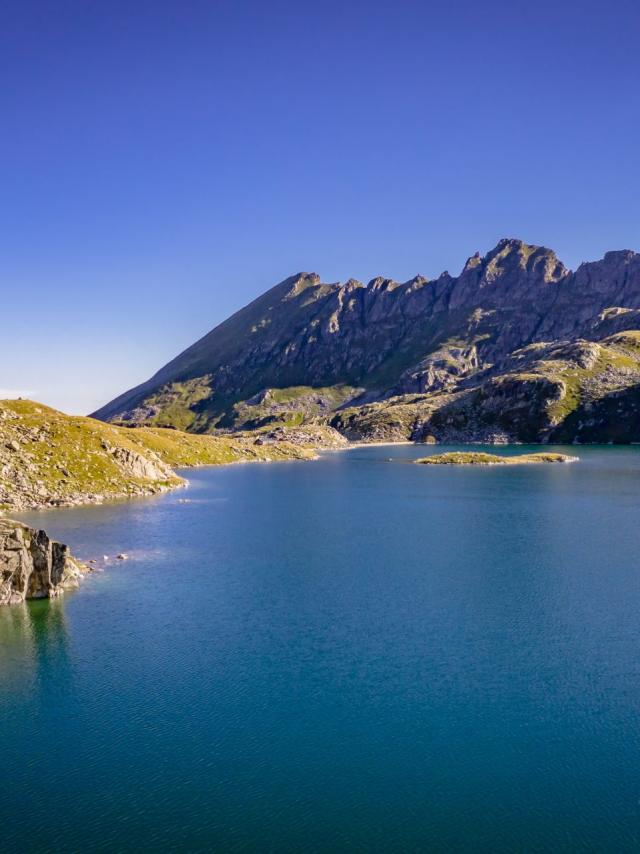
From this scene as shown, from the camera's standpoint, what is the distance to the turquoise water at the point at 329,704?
3048 cm

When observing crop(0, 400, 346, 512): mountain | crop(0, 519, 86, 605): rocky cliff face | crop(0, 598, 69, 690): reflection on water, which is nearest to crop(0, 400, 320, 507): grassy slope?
crop(0, 400, 346, 512): mountain

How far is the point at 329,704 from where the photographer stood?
1663 inches

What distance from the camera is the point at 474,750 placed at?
36406 mm

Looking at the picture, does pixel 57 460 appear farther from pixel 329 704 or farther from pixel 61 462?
pixel 329 704

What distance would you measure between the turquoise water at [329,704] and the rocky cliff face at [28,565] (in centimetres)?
278

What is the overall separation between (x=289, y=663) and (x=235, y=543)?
166 ft

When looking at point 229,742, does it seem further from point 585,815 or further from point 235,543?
point 235,543

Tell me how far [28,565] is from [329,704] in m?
40.5

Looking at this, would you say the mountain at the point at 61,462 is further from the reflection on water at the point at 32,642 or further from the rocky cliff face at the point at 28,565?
the reflection on water at the point at 32,642

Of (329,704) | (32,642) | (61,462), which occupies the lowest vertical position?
(329,704)

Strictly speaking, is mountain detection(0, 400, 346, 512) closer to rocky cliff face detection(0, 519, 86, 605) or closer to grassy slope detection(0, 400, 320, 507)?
grassy slope detection(0, 400, 320, 507)

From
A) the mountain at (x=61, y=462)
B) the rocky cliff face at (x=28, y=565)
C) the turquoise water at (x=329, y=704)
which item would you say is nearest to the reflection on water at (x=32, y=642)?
the turquoise water at (x=329, y=704)

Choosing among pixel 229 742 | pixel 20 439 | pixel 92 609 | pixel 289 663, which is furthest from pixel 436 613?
pixel 20 439

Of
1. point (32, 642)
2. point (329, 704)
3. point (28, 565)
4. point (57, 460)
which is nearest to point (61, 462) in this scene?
point (57, 460)
